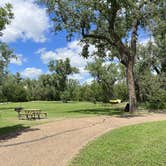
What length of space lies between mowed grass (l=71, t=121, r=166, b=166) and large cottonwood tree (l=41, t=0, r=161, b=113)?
1221cm

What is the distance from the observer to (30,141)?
34.4ft

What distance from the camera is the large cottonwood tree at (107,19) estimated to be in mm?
22203

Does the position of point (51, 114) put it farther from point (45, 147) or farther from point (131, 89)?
point (45, 147)

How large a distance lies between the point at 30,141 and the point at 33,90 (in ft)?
253

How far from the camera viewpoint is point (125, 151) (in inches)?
330

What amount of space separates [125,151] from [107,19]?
1630 cm

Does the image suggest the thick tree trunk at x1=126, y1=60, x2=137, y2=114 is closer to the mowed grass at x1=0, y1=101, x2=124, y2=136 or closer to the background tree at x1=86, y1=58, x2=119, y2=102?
the mowed grass at x1=0, y1=101, x2=124, y2=136

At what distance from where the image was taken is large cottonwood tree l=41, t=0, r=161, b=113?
22.2 meters

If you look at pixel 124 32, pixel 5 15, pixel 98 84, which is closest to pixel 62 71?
pixel 98 84

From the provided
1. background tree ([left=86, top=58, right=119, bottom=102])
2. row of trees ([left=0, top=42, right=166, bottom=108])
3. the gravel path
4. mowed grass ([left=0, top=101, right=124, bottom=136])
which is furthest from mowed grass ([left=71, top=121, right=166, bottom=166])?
background tree ([left=86, top=58, right=119, bottom=102])

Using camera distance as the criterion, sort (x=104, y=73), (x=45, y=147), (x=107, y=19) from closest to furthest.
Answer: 1. (x=45, y=147)
2. (x=107, y=19)
3. (x=104, y=73)

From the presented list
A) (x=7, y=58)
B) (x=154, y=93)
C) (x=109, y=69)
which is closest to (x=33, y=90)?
(x=109, y=69)

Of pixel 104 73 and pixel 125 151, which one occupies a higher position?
pixel 104 73

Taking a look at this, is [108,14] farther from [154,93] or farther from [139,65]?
[139,65]
